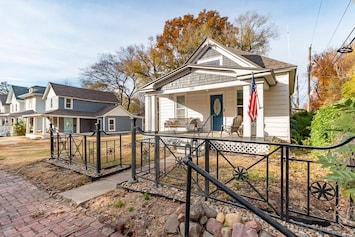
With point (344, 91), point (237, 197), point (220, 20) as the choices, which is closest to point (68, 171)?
point (237, 197)

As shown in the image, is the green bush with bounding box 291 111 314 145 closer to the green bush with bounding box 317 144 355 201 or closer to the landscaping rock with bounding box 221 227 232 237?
the green bush with bounding box 317 144 355 201

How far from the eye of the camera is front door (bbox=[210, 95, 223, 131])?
1041 centimetres

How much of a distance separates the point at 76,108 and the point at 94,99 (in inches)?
95.4

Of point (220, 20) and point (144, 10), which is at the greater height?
point (220, 20)

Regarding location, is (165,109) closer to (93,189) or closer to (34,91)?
(93,189)

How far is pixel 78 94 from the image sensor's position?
21484mm

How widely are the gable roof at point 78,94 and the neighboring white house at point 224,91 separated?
13.7m

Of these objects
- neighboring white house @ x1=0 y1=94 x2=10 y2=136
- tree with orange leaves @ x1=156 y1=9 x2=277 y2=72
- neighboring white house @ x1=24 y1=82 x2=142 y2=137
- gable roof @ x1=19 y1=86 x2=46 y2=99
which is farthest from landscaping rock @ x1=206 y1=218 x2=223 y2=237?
neighboring white house @ x1=0 y1=94 x2=10 y2=136

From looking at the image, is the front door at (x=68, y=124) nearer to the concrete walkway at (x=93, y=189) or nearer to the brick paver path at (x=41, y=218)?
the brick paver path at (x=41, y=218)

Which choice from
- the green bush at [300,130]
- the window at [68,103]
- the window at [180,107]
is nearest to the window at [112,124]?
the window at [68,103]

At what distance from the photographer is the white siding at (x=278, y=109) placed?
8.41m

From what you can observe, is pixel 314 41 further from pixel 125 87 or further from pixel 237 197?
pixel 125 87

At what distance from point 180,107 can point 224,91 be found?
2.96 metres

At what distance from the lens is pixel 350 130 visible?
192 cm
